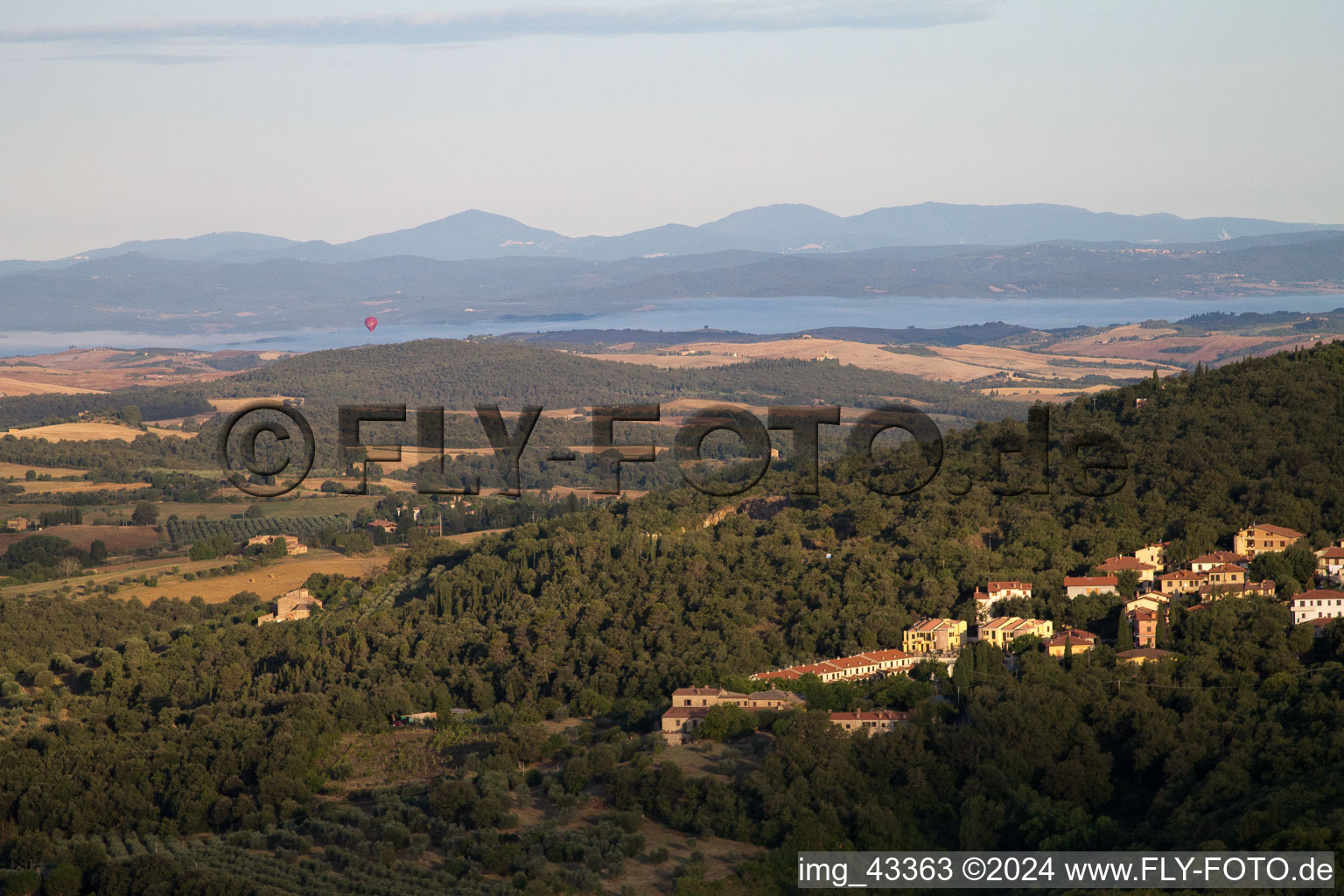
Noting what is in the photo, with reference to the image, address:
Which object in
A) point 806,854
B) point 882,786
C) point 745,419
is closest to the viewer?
point 806,854

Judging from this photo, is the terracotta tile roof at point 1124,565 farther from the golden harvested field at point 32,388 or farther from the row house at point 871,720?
the golden harvested field at point 32,388

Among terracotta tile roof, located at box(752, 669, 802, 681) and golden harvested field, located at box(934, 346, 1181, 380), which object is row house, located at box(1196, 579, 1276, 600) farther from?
golden harvested field, located at box(934, 346, 1181, 380)

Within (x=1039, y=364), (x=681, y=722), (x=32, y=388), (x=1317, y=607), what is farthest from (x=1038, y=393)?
(x=681, y=722)

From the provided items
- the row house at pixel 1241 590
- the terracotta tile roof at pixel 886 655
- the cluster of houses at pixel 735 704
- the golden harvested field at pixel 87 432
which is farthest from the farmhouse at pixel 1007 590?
the golden harvested field at pixel 87 432

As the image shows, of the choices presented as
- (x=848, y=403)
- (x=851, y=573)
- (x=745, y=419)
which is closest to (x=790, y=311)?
(x=848, y=403)

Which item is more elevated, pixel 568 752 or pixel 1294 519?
pixel 1294 519

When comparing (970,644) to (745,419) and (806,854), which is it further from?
(745,419)

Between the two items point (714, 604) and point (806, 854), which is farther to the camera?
point (714, 604)
